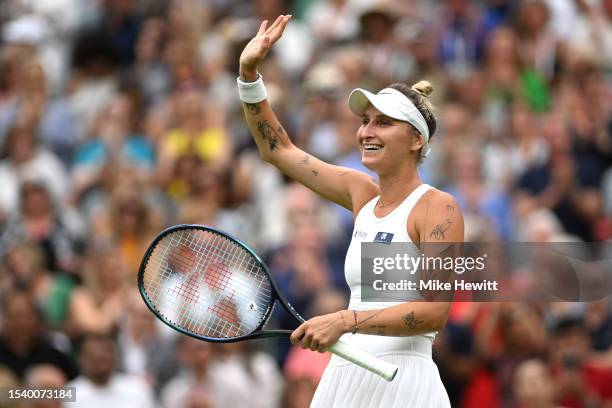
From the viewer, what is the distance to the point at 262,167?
11.3 meters

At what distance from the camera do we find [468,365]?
9.30 m

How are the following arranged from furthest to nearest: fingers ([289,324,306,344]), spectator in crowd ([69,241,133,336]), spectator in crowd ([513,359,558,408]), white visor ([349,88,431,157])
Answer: spectator in crowd ([69,241,133,336])
spectator in crowd ([513,359,558,408])
white visor ([349,88,431,157])
fingers ([289,324,306,344])

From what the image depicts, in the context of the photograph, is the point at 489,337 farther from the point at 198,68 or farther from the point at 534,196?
the point at 198,68

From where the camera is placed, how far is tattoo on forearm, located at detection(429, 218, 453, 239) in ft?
19.7

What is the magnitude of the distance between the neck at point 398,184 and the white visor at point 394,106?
0.42 ft

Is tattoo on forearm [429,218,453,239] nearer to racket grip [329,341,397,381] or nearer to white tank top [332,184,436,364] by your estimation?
white tank top [332,184,436,364]

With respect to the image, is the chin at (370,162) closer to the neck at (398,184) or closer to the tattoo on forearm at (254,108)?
the neck at (398,184)

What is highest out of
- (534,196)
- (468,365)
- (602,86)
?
(602,86)

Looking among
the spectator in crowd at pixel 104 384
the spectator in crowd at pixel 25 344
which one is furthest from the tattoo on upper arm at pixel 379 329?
the spectator in crowd at pixel 25 344

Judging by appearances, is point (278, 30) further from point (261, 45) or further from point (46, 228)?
point (46, 228)

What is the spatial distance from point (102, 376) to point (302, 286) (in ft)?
5.07

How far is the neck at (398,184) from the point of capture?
632 centimetres

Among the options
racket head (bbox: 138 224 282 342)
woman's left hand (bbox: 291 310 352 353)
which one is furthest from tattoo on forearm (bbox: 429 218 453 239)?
racket head (bbox: 138 224 282 342)

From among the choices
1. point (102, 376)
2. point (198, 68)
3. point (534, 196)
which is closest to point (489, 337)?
point (534, 196)
